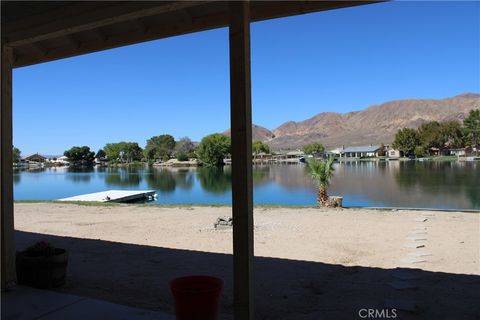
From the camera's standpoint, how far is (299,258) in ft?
18.0

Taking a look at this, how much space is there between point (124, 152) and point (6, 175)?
117990 mm

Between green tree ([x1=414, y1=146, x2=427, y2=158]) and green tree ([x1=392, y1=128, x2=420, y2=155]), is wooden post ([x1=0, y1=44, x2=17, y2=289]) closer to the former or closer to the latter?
green tree ([x1=414, y1=146, x2=427, y2=158])

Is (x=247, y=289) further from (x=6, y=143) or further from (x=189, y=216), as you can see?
(x=189, y=216)

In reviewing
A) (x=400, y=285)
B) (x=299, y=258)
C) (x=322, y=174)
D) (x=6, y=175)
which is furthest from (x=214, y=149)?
(x=6, y=175)

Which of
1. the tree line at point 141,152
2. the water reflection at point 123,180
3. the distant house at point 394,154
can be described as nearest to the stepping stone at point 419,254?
the water reflection at point 123,180

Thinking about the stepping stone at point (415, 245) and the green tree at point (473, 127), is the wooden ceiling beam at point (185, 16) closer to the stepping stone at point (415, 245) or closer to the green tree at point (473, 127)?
the stepping stone at point (415, 245)

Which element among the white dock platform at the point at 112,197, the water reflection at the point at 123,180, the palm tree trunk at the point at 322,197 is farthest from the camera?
the water reflection at the point at 123,180

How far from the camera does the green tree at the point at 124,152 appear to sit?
116750 mm

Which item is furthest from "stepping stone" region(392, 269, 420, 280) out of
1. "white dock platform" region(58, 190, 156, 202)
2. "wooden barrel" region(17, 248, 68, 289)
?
"white dock platform" region(58, 190, 156, 202)

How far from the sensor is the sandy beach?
12.1 ft

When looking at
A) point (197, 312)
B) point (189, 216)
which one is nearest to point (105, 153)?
point (189, 216)

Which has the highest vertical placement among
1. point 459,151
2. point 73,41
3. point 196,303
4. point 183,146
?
point 183,146

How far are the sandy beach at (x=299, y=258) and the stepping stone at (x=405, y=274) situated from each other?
0.20 feet

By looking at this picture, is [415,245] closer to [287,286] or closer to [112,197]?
[287,286]
